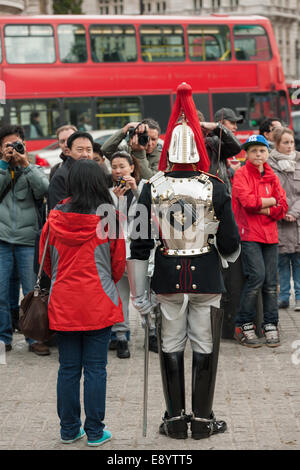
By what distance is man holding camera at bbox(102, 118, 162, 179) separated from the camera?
669 cm

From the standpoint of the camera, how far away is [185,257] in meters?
4.59

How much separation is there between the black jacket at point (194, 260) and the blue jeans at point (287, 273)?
3.95 m

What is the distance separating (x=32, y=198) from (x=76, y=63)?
13705 millimetres

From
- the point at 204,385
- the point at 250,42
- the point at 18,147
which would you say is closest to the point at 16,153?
the point at 18,147

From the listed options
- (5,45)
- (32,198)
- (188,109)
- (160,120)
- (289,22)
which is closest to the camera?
(188,109)

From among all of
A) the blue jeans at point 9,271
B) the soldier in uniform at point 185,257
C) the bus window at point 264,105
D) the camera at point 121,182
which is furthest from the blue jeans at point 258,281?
the bus window at point 264,105

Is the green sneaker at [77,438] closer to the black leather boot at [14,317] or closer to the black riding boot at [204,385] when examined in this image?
the black riding boot at [204,385]

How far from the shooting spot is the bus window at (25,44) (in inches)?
764

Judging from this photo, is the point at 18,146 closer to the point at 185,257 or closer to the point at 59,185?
the point at 59,185

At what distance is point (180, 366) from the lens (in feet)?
15.3

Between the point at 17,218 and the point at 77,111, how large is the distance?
13.8 m

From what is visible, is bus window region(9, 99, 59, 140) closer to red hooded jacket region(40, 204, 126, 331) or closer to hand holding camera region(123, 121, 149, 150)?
hand holding camera region(123, 121, 149, 150)

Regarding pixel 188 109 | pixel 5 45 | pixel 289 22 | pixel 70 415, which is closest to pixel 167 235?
pixel 188 109
